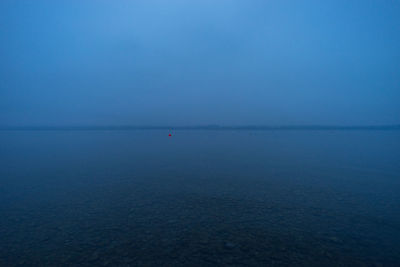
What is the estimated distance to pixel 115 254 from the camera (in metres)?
5.01

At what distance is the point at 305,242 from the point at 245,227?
1695mm

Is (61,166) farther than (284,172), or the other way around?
(61,166)

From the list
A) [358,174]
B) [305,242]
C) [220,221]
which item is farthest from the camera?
[358,174]

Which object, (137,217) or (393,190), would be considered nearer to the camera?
(137,217)

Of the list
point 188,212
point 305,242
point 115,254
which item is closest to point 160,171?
point 188,212

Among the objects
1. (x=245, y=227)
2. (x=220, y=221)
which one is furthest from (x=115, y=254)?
(x=245, y=227)

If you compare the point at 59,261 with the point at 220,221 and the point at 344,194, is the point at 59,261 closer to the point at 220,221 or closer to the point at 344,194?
the point at 220,221

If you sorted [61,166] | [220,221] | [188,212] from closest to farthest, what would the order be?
[220,221] → [188,212] → [61,166]

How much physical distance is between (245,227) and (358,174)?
10824mm

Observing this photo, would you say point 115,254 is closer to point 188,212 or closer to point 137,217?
point 137,217

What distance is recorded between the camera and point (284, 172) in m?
13.3

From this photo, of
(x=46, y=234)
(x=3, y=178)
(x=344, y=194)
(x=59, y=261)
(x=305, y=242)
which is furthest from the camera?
(x=3, y=178)

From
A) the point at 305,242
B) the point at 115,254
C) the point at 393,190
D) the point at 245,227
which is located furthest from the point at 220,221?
the point at 393,190

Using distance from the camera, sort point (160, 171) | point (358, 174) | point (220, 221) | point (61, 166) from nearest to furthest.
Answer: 1. point (220, 221)
2. point (358, 174)
3. point (160, 171)
4. point (61, 166)
